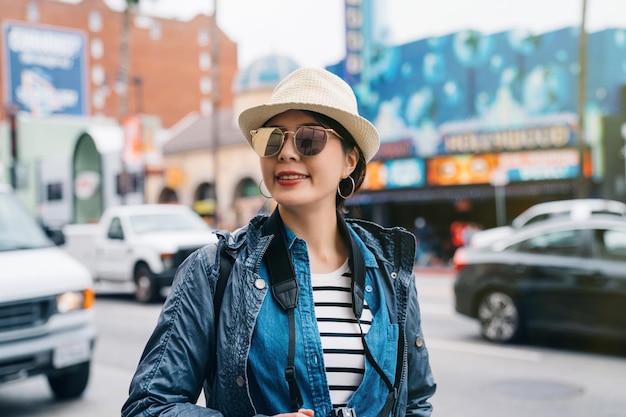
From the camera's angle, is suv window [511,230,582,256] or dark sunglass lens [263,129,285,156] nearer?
dark sunglass lens [263,129,285,156]

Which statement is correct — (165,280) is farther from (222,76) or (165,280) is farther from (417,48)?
(222,76)

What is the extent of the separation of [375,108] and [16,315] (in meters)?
25.6

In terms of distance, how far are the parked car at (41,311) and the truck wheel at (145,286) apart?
7232mm

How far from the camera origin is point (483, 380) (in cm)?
750

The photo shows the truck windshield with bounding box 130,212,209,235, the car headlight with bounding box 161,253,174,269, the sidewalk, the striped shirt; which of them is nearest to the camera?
the striped shirt

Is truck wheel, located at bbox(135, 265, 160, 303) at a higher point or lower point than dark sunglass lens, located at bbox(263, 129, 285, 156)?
lower

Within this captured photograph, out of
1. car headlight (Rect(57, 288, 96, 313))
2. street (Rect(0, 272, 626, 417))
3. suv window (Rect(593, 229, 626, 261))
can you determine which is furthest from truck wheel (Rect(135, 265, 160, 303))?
suv window (Rect(593, 229, 626, 261))

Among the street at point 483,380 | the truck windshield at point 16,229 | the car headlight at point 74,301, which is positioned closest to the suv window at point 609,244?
the street at point 483,380

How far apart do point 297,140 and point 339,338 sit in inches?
21.9

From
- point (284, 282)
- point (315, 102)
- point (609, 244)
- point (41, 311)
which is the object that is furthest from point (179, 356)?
point (609, 244)

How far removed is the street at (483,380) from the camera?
6.46 meters

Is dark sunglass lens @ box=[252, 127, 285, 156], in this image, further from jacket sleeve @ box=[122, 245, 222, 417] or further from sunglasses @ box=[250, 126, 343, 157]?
jacket sleeve @ box=[122, 245, 222, 417]

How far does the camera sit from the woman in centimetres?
185

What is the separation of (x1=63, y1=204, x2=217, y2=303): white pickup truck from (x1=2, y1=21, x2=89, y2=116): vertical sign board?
33616 millimetres
